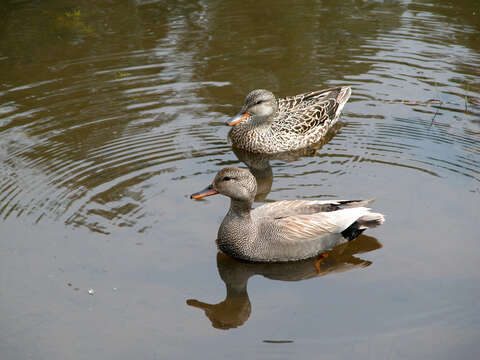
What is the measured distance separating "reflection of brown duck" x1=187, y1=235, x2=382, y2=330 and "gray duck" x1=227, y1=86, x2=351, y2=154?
2.51m

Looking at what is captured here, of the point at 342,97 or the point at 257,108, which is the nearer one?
the point at 257,108

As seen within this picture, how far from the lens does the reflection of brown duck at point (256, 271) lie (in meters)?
5.71

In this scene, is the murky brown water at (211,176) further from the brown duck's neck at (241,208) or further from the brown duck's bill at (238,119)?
→ the brown duck's neck at (241,208)

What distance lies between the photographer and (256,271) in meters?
6.29

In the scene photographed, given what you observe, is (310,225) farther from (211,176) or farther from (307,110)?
(307,110)

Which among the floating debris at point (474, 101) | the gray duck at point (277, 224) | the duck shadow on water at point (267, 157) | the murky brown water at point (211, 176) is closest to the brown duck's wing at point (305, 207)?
the gray duck at point (277, 224)

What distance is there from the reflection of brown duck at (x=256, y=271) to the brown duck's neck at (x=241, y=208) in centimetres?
50

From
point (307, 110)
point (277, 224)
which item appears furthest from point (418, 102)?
point (277, 224)

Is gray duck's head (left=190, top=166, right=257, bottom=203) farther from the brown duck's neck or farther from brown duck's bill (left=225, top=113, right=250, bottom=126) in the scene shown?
brown duck's bill (left=225, top=113, right=250, bottom=126)

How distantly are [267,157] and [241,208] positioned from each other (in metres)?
2.65

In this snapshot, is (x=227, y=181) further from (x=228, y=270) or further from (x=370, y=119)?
(x=370, y=119)

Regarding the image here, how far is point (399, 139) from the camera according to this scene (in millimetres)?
8734

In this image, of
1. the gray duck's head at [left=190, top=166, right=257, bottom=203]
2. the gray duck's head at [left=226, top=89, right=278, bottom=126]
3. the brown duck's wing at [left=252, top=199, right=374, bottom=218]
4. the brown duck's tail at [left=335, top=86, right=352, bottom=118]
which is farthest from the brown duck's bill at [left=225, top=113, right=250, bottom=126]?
the gray duck's head at [left=190, top=166, right=257, bottom=203]

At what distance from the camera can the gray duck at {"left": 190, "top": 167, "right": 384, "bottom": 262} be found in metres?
6.28
